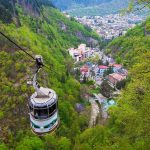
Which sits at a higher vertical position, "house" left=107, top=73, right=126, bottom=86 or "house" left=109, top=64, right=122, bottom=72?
"house" left=107, top=73, right=126, bottom=86

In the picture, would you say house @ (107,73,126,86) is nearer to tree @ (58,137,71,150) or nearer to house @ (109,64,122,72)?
house @ (109,64,122,72)

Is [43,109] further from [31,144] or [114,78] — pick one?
[114,78]

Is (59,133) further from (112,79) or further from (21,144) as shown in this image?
(112,79)

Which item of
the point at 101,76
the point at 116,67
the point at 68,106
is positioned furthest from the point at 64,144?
the point at 101,76

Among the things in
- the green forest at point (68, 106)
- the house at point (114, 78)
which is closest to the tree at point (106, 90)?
the green forest at point (68, 106)

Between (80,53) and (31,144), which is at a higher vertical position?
(31,144)

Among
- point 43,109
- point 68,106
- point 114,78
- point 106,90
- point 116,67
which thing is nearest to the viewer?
point 43,109

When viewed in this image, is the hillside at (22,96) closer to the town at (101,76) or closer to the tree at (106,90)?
the town at (101,76)

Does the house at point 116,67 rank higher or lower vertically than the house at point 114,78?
lower

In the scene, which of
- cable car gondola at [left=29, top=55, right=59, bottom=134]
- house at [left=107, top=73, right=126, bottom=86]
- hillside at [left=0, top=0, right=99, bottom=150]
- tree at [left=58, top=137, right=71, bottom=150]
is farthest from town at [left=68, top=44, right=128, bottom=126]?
cable car gondola at [left=29, top=55, right=59, bottom=134]
